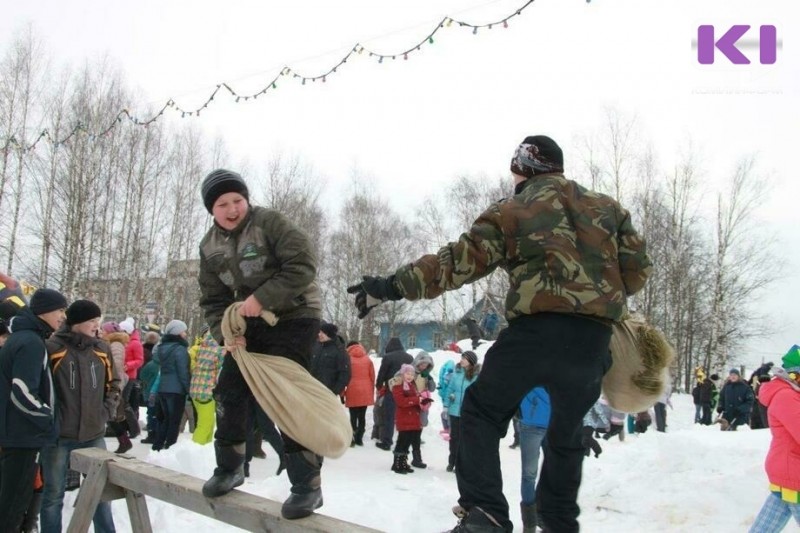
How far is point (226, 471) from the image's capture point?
3385 millimetres

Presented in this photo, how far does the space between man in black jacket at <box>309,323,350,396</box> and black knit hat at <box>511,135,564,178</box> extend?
742 centimetres

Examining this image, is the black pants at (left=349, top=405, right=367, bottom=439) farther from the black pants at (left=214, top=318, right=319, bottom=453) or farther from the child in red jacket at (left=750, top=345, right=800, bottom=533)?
the black pants at (left=214, top=318, right=319, bottom=453)

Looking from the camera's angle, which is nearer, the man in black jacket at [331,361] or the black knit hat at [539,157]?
the black knit hat at [539,157]

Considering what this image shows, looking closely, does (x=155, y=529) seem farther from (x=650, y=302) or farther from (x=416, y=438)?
(x=650, y=302)

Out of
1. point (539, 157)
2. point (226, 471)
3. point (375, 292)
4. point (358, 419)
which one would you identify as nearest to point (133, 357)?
point (358, 419)

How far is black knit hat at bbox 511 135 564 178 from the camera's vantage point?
9.06 feet

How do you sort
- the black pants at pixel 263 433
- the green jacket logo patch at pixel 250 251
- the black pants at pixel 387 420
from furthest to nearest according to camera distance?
the black pants at pixel 387 420
the black pants at pixel 263 433
the green jacket logo patch at pixel 250 251

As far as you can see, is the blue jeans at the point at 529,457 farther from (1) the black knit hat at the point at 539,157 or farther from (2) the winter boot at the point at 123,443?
(2) the winter boot at the point at 123,443

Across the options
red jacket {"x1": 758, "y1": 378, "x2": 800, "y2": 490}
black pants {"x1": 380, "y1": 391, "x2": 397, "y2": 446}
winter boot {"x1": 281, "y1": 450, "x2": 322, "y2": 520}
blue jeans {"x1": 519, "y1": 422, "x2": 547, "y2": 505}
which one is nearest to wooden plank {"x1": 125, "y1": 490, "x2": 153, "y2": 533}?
winter boot {"x1": 281, "y1": 450, "x2": 322, "y2": 520}

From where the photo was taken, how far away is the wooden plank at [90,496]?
4285 millimetres

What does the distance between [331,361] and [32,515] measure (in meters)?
5.32

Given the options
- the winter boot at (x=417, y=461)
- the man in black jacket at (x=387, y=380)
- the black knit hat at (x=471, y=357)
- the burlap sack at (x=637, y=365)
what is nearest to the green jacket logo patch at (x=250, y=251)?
the burlap sack at (x=637, y=365)

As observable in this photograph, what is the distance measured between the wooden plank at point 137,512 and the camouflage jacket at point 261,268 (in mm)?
1937

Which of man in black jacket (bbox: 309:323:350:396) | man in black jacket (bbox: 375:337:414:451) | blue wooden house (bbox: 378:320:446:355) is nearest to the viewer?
man in black jacket (bbox: 309:323:350:396)
